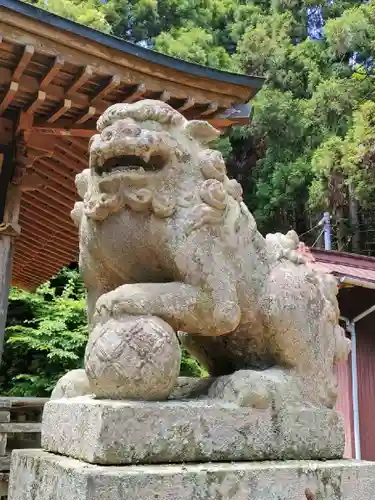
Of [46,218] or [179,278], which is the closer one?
[179,278]

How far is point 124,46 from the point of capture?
329 centimetres

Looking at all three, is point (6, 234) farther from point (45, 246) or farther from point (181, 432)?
point (181, 432)

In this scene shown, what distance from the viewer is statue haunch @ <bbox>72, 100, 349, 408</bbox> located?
132cm

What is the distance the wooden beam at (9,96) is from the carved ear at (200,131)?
1991 millimetres

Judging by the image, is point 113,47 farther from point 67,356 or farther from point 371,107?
point 371,107

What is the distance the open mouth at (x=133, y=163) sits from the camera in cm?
143

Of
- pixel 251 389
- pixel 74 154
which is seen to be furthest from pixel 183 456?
pixel 74 154

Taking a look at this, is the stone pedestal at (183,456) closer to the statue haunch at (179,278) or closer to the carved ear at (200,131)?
the statue haunch at (179,278)

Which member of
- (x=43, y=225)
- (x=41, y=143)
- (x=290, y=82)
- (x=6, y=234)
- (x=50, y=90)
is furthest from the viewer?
(x=290, y=82)

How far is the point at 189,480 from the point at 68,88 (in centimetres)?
278

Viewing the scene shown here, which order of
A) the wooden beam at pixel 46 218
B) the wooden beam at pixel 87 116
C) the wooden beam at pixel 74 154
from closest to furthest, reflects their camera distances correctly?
1. the wooden beam at pixel 87 116
2. the wooden beam at pixel 74 154
3. the wooden beam at pixel 46 218

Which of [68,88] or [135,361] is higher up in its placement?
[68,88]

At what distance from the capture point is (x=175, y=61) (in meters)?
3.50

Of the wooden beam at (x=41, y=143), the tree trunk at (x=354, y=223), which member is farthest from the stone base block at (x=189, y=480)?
the tree trunk at (x=354, y=223)
